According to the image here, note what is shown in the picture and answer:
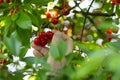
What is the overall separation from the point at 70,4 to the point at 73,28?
574 mm

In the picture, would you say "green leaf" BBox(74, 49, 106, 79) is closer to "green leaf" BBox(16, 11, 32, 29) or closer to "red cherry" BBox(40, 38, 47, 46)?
"green leaf" BBox(16, 11, 32, 29)

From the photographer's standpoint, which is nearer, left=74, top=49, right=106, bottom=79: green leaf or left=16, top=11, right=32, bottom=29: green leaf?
left=74, top=49, right=106, bottom=79: green leaf

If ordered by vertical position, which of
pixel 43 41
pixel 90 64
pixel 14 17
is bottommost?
pixel 90 64

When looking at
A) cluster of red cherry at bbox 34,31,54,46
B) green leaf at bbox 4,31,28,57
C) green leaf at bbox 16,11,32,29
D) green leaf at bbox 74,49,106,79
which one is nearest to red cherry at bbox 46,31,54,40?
cluster of red cherry at bbox 34,31,54,46

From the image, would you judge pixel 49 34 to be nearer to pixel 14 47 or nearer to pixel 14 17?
pixel 14 17

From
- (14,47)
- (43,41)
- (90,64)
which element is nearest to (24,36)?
(43,41)

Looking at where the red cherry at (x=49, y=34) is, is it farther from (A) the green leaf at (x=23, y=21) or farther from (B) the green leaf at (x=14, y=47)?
(B) the green leaf at (x=14, y=47)

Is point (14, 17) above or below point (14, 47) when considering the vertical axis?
above

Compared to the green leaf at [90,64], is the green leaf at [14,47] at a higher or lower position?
higher

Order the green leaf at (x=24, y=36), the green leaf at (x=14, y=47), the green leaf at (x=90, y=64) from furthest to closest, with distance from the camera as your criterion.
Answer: the green leaf at (x=24, y=36), the green leaf at (x=14, y=47), the green leaf at (x=90, y=64)

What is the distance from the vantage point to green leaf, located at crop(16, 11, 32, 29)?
1616mm

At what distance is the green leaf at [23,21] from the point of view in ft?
5.30

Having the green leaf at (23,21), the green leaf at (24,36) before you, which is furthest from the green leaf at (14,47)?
the green leaf at (24,36)

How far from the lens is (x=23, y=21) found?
1613 mm
